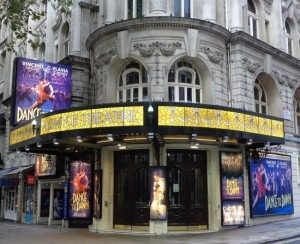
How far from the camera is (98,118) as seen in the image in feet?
59.5

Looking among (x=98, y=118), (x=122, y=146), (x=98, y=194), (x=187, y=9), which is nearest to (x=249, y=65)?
(x=187, y=9)

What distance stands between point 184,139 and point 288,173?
945cm

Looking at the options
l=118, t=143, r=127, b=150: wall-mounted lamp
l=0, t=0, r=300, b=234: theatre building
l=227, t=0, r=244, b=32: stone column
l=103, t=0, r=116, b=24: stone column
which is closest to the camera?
l=0, t=0, r=300, b=234: theatre building

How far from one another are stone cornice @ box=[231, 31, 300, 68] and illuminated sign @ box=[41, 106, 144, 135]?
853cm

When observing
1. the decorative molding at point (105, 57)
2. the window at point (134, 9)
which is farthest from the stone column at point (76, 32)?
the window at point (134, 9)

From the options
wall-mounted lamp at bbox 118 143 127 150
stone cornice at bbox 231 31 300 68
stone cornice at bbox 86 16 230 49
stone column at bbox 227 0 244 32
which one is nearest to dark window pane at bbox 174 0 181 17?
stone cornice at bbox 86 16 230 49

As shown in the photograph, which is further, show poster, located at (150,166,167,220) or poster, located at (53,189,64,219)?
poster, located at (53,189,64,219)

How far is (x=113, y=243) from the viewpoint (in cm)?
1705

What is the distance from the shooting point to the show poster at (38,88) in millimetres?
23078

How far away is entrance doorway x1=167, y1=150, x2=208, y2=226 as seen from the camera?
20.7 m

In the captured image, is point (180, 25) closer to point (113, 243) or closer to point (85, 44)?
point (85, 44)

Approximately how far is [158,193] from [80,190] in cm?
575

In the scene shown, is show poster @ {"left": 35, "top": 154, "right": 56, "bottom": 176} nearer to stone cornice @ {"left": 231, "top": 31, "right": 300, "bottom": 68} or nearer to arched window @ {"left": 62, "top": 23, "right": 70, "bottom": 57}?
arched window @ {"left": 62, "top": 23, "right": 70, "bottom": 57}

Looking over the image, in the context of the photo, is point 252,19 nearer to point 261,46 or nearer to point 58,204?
point 261,46
